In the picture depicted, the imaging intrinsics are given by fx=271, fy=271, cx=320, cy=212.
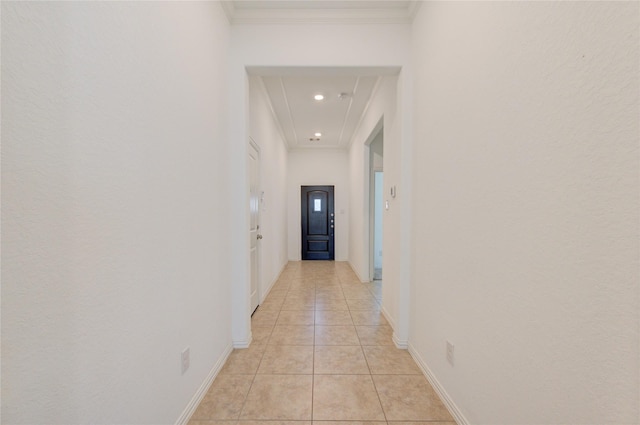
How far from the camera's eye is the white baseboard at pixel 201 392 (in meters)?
1.57

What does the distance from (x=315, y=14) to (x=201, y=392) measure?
304 cm

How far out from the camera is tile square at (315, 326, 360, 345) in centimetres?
260

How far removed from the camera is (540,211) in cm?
101

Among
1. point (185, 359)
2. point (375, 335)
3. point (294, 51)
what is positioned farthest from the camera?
point (375, 335)

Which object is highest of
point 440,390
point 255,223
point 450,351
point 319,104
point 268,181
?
point 319,104

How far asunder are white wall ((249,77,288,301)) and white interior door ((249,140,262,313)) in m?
0.16

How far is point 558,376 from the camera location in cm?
94

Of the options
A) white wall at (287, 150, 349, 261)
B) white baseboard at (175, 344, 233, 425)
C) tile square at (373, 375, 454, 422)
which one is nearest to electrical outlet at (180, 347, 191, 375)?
white baseboard at (175, 344, 233, 425)

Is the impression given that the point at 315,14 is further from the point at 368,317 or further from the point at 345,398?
the point at 368,317

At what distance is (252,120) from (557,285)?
3209 mm

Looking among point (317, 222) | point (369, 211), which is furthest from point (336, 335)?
point (317, 222)

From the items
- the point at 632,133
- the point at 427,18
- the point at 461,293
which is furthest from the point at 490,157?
the point at 427,18

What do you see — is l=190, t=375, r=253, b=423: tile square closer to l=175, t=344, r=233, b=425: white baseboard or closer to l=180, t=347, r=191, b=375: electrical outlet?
l=175, t=344, r=233, b=425: white baseboard

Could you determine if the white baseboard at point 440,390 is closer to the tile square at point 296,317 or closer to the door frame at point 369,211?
the tile square at point 296,317
